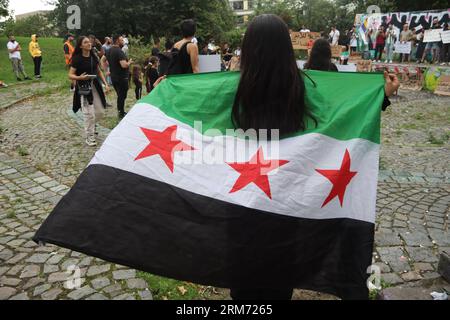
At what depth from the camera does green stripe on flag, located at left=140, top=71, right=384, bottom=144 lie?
2381mm

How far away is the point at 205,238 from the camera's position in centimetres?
219

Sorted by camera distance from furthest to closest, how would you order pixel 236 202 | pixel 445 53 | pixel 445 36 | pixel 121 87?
pixel 445 53 → pixel 445 36 → pixel 121 87 → pixel 236 202

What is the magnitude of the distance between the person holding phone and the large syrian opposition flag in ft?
17.5

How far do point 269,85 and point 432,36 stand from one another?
19506 mm

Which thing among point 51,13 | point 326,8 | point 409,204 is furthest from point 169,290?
point 326,8

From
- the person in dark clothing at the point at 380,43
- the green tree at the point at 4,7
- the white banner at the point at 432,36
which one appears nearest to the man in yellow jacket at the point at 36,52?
the green tree at the point at 4,7

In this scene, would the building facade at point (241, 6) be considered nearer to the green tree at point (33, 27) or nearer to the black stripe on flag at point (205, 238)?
the green tree at point (33, 27)

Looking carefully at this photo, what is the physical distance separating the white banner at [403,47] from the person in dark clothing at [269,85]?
1961 centimetres

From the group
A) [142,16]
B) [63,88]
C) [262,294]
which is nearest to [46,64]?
[63,88]

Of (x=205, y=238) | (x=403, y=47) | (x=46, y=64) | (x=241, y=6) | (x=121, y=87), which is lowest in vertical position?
(x=205, y=238)

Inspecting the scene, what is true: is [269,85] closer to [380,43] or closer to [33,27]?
[380,43]

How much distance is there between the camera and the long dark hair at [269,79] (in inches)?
81.9

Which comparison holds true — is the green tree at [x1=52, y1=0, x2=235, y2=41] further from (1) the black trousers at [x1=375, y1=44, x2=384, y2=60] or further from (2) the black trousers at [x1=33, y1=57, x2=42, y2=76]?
(1) the black trousers at [x1=375, y1=44, x2=384, y2=60]

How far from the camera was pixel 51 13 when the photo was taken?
33.2 meters
